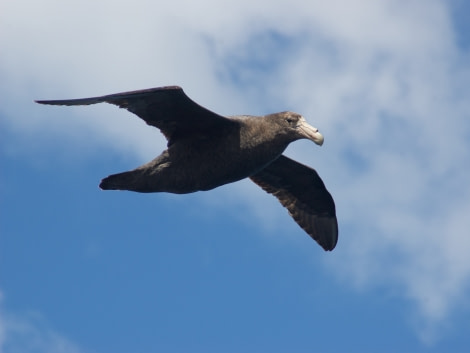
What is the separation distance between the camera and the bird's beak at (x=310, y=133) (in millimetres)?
15867

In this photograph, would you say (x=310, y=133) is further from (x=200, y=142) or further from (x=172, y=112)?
(x=172, y=112)

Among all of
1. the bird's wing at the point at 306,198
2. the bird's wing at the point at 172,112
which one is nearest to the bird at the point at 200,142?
the bird's wing at the point at 172,112

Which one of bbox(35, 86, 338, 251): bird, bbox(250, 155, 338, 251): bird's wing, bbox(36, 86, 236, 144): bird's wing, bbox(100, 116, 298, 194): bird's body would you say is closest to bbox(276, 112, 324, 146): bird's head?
bbox(35, 86, 338, 251): bird

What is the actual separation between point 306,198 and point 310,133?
3679mm

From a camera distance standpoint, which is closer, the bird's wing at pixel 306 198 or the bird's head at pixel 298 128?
the bird's head at pixel 298 128

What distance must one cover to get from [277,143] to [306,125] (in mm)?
524

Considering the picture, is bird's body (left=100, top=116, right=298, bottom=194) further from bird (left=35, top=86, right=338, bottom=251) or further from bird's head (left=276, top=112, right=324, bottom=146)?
bird's head (left=276, top=112, right=324, bottom=146)

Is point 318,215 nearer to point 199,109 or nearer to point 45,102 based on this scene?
point 199,109

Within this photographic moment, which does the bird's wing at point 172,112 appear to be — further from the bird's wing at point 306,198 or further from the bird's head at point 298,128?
the bird's wing at point 306,198

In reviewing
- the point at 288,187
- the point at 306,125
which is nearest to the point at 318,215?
the point at 288,187

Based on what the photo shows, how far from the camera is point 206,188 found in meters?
15.8

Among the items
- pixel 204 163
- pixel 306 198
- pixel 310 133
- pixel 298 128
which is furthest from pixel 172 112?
pixel 306 198

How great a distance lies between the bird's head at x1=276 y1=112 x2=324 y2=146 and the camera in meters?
15.9

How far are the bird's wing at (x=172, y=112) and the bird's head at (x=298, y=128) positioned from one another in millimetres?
805
